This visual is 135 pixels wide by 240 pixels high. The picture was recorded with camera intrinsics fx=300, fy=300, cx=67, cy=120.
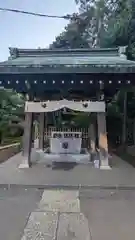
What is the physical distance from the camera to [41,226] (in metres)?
3.71

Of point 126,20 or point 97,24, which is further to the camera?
point 97,24

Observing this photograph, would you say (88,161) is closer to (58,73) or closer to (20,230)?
(58,73)

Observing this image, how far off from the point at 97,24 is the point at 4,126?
11400 mm

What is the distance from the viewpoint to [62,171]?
7.41 meters

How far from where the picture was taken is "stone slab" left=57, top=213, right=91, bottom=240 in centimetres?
339

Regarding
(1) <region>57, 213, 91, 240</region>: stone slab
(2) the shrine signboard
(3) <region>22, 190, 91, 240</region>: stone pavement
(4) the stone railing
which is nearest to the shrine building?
(2) the shrine signboard

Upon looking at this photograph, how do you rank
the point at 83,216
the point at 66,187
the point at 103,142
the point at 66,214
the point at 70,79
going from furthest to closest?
the point at 103,142 → the point at 70,79 → the point at 66,187 → the point at 66,214 → the point at 83,216

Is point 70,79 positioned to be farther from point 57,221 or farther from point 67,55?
point 57,221

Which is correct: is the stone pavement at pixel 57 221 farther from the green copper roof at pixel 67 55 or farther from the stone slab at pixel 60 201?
the green copper roof at pixel 67 55

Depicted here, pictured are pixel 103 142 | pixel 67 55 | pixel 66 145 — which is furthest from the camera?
pixel 66 145

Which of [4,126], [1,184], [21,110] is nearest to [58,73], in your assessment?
[1,184]

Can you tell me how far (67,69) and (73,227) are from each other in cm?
416

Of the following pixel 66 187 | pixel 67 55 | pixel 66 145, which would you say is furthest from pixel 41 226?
pixel 67 55

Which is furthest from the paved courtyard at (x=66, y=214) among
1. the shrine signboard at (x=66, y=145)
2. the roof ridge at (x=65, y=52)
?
the roof ridge at (x=65, y=52)
